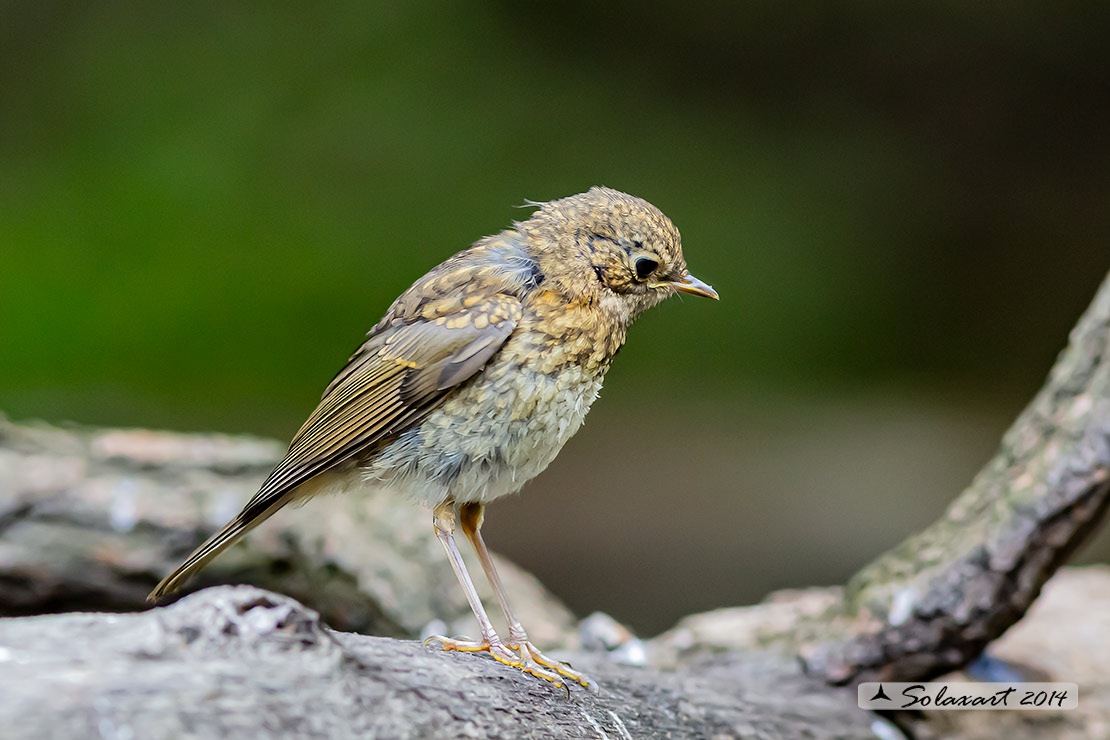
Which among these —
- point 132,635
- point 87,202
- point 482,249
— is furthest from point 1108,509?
point 87,202

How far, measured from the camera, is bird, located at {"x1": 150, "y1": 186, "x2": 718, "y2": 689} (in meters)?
2.72

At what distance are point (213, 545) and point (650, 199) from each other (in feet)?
15.7

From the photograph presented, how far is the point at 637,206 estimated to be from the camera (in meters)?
2.96

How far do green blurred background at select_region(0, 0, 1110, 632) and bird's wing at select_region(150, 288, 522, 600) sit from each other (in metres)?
3.54

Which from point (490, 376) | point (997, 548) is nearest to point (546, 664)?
point (490, 376)

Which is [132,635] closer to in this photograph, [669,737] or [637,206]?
[669,737]

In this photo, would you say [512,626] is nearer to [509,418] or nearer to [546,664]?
[546,664]

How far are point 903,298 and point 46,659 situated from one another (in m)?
6.94

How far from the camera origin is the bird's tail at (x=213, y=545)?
9.24ft

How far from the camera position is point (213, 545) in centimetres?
281

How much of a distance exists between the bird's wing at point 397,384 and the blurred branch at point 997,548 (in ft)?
5.38

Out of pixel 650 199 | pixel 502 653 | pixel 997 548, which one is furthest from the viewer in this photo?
pixel 650 199

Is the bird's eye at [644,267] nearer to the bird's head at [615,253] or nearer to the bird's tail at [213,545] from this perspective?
the bird's head at [615,253]

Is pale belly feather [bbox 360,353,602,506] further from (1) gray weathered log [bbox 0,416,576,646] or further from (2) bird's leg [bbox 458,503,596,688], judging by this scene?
(1) gray weathered log [bbox 0,416,576,646]
